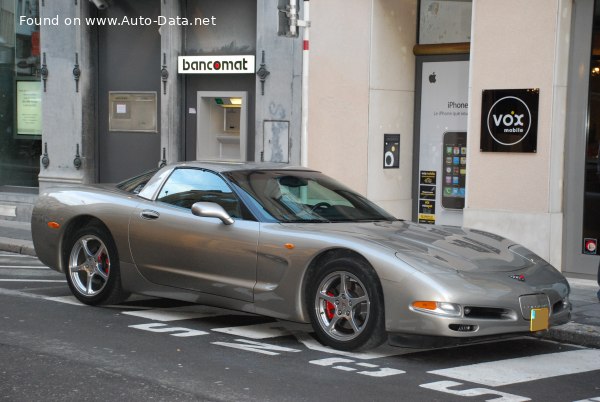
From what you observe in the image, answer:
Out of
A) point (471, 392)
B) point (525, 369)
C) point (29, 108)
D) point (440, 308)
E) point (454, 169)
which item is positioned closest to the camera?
point (471, 392)

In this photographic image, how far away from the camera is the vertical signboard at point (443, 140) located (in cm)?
1433

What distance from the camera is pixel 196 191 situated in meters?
8.72

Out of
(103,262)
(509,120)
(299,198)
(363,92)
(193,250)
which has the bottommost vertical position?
A: (103,262)

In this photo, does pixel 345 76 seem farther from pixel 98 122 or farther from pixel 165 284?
pixel 165 284

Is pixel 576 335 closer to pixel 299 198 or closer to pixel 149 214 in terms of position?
pixel 299 198

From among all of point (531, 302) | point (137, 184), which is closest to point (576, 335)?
point (531, 302)

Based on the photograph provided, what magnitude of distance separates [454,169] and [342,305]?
24.3 feet

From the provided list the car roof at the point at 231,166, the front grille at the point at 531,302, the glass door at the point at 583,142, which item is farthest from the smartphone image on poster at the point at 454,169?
the front grille at the point at 531,302

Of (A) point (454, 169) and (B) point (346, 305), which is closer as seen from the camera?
(B) point (346, 305)

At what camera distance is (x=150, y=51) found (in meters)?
17.2

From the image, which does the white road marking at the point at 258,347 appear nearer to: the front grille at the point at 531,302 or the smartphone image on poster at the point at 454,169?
the front grille at the point at 531,302

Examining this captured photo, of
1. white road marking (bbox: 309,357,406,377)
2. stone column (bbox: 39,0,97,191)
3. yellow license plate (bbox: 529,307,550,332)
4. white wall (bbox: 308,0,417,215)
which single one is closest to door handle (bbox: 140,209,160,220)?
white road marking (bbox: 309,357,406,377)

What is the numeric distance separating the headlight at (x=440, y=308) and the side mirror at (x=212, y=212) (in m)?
1.92

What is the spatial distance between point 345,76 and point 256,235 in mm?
7122
